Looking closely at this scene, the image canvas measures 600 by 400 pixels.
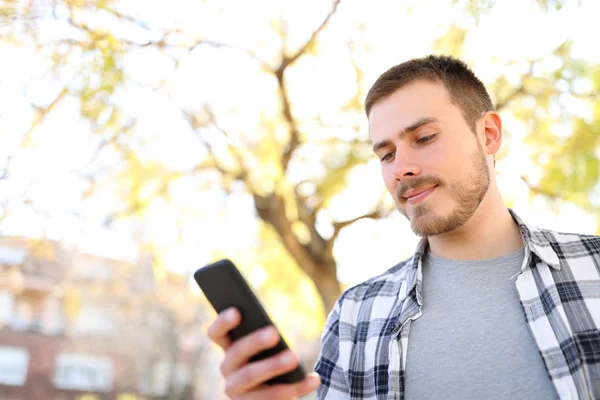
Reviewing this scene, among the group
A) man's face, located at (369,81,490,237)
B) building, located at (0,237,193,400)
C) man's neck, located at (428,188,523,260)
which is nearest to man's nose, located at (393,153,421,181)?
man's face, located at (369,81,490,237)

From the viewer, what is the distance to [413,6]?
5.36 metres

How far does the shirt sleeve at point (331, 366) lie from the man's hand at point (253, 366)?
30.4 inches

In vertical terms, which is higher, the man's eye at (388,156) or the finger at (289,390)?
the man's eye at (388,156)

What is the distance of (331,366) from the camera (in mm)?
1983

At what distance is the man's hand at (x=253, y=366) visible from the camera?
1.16m

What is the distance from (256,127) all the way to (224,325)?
231 inches

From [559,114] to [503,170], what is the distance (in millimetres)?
852

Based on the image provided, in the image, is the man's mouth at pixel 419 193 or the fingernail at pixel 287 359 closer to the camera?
the fingernail at pixel 287 359

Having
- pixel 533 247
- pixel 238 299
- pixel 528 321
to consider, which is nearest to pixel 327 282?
pixel 533 247

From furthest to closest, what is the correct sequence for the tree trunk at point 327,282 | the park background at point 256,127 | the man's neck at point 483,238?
the tree trunk at point 327,282, the park background at point 256,127, the man's neck at point 483,238

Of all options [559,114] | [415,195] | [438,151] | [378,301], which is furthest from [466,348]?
[559,114]

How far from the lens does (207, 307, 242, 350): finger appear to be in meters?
1.20

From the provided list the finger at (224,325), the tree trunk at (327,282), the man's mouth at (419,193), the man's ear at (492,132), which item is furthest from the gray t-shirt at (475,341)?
the tree trunk at (327,282)

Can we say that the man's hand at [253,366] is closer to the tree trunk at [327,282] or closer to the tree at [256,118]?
the tree at [256,118]
